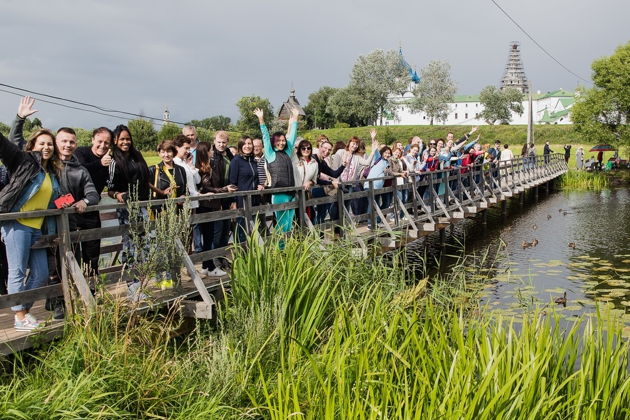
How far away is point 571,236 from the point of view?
17266 mm

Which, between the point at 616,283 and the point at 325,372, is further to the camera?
the point at 616,283

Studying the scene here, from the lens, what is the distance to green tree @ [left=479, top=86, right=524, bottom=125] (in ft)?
302

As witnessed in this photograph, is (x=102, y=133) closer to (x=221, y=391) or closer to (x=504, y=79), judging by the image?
(x=221, y=391)

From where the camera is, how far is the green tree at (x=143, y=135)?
2537 inches

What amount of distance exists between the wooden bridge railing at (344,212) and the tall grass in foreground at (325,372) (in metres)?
0.47

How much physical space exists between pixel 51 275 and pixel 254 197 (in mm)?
3610

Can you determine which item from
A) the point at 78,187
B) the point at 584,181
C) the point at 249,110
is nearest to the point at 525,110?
the point at 249,110

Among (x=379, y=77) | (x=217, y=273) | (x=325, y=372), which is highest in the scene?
(x=379, y=77)

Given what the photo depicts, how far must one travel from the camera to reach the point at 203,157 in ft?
24.3

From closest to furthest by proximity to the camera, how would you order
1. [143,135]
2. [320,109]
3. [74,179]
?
1. [74,179]
2. [143,135]
3. [320,109]

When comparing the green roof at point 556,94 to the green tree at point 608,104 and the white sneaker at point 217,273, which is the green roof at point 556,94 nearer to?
the green tree at point 608,104

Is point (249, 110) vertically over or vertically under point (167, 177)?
over

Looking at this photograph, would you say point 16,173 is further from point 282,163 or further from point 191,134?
point 282,163

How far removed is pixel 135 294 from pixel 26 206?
1.09 meters
